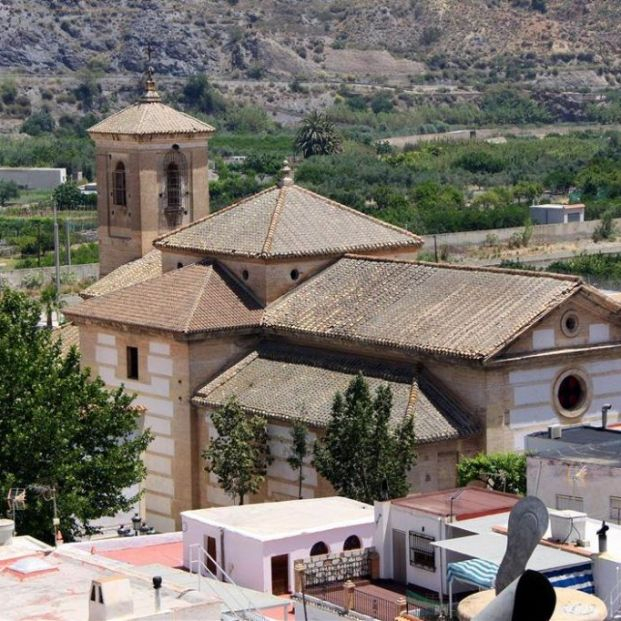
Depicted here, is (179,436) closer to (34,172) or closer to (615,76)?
(34,172)

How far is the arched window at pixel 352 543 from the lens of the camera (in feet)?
74.4

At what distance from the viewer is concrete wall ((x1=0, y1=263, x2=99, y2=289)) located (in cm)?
6150

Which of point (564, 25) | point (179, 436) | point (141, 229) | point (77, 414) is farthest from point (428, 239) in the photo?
point (564, 25)

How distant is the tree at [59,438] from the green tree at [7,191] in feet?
216

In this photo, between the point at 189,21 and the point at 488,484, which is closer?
the point at 488,484

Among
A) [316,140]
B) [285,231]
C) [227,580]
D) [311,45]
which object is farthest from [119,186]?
[311,45]

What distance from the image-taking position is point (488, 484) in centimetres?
2577

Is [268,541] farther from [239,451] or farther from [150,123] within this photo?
[150,123]

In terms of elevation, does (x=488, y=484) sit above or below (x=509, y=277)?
below

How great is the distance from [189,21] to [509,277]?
151020 mm

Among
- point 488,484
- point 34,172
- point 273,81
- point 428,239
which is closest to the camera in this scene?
point 488,484

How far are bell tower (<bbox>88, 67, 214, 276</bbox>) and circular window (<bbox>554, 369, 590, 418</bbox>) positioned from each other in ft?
38.0

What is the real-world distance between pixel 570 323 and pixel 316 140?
82.5 m

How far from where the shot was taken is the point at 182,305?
30.5 m
